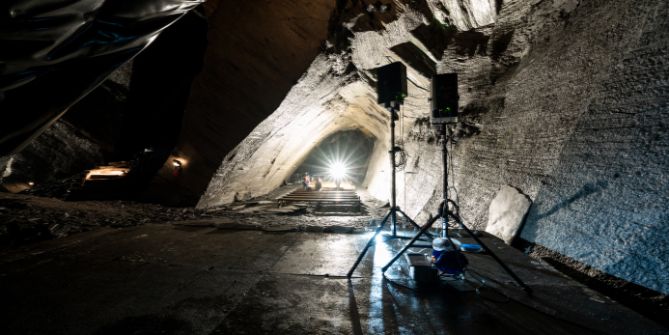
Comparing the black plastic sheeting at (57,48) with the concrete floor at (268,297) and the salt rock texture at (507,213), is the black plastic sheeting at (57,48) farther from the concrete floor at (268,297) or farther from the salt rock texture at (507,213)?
the salt rock texture at (507,213)

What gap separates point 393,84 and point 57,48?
9.76 feet

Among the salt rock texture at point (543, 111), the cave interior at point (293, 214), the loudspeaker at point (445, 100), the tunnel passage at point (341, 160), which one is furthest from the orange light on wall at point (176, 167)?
the tunnel passage at point (341, 160)

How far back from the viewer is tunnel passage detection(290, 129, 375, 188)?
64.8 feet

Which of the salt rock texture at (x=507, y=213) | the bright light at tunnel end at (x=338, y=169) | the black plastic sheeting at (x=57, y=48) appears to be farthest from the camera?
the bright light at tunnel end at (x=338, y=169)

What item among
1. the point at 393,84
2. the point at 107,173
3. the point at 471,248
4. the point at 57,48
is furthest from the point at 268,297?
the point at 107,173

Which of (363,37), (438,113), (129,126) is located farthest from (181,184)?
(438,113)

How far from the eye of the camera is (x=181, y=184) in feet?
20.0

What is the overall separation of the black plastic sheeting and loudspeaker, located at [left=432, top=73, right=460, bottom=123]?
278 cm

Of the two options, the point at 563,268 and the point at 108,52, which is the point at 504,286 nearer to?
the point at 563,268

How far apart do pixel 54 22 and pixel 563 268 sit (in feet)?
14.4

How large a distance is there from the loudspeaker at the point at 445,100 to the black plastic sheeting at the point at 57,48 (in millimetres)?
2778

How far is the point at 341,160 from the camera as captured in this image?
21672 millimetres

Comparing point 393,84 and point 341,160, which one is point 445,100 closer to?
point 393,84

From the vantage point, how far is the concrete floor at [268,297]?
4.48 ft
